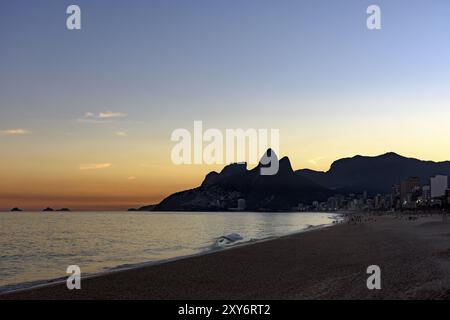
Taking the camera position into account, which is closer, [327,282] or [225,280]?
[327,282]

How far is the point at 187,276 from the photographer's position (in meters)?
21.3

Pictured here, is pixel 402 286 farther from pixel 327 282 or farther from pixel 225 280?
pixel 225 280

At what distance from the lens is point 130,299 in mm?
15742

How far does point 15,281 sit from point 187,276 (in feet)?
31.2

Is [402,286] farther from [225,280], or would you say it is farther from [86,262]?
[86,262]

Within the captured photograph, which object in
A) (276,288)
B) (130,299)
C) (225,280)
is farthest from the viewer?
(225,280)
